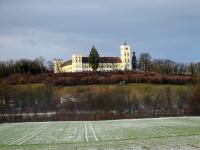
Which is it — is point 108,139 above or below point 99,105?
above

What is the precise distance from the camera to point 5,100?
171500 millimetres

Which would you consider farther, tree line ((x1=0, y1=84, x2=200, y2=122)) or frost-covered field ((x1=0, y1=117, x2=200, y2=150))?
tree line ((x1=0, y1=84, x2=200, y2=122))

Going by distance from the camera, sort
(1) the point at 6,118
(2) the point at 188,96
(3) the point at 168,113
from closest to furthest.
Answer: (1) the point at 6,118 → (3) the point at 168,113 → (2) the point at 188,96

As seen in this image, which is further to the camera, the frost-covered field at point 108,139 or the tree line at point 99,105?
the tree line at point 99,105

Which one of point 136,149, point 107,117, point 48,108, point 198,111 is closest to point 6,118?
point 107,117

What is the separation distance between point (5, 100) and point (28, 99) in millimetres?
9862

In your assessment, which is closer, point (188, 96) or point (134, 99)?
point (188, 96)

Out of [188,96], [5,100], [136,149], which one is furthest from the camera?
[5,100]

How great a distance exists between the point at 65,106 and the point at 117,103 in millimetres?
18610

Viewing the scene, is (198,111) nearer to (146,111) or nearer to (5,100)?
(146,111)

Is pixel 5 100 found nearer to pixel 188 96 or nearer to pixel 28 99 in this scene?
pixel 28 99

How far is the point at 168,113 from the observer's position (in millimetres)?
141500

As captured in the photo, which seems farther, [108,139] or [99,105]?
[99,105]

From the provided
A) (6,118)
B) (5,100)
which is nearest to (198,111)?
(6,118)
